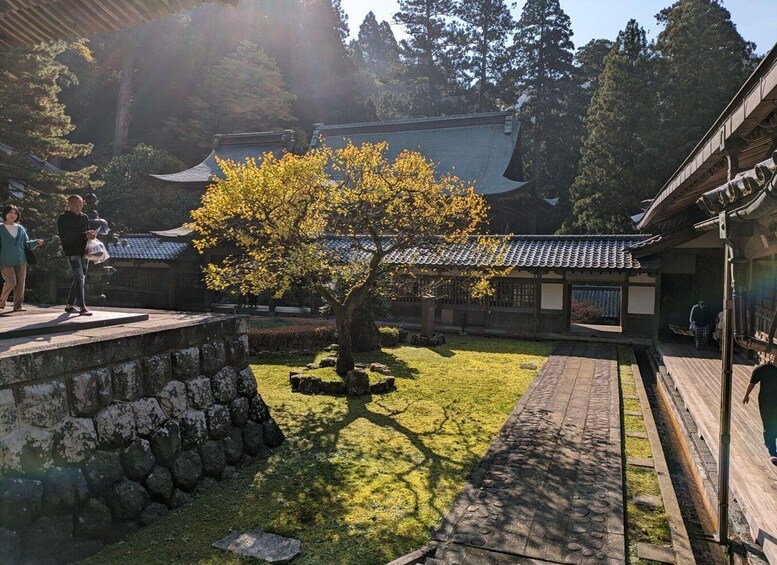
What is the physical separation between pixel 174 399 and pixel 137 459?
0.71 m

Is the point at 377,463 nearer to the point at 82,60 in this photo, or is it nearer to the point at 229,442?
the point at 229,442

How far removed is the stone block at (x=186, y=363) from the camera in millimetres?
5098

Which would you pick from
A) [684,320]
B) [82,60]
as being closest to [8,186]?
[684,320]

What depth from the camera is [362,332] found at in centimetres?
1378

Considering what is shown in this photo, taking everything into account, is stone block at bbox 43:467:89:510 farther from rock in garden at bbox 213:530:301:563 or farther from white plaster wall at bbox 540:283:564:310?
white plaster wall at bbox 540:283:564:310

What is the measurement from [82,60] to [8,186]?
22997 millimetres

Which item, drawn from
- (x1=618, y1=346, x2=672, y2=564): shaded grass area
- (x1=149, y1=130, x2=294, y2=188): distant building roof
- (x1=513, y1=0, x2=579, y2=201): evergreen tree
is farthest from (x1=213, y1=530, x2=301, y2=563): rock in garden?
(x1=513, y1=0, x2=579, y2=201): evergreen tree

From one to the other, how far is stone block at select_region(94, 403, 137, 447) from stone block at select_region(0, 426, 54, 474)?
16.3 inches

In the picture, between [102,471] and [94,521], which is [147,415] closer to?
[102,471]

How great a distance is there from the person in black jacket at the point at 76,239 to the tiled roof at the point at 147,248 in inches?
676

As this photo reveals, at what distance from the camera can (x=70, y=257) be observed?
588 centimetres

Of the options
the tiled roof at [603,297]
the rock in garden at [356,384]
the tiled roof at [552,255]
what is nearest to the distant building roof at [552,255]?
the tiled roof at [552,255]

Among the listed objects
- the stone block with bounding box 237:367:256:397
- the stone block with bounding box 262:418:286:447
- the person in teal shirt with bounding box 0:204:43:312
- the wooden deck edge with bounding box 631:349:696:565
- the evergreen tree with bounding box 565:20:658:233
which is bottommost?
the wooden deck edge with bounding box 631:349:696:565

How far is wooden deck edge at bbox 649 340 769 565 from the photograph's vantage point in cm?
420
